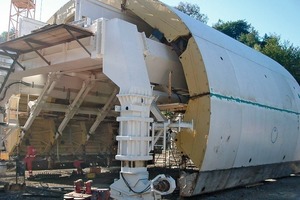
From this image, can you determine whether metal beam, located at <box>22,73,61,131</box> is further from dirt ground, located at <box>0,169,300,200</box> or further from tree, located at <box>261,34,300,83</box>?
tree, located at <box>261,34,300,83</box>

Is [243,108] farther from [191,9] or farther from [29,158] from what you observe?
[191,9]

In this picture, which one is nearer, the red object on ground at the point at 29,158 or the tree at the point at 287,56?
the red object on ground at the point at 29,158

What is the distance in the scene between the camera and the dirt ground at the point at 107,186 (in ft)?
28.6

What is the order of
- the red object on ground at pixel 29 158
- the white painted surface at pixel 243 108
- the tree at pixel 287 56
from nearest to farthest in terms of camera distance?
the white painted surface at pixel 243 108, the red object on ground at pixel 29 158, the tree at pixel 287 56

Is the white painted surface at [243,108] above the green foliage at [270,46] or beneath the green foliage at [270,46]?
beneath

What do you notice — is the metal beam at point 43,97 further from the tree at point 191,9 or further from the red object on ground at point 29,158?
the tree at point 191,9

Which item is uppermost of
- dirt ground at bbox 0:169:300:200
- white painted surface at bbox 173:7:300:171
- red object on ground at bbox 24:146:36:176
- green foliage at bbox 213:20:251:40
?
green foliage at bbox 213:20:251:40

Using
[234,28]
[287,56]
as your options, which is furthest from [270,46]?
[234,28]

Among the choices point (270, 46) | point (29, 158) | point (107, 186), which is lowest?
point (107, 186)

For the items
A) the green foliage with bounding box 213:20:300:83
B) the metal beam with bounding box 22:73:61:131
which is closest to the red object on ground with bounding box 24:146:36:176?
the metal beam with bounding box 22:73:61:131

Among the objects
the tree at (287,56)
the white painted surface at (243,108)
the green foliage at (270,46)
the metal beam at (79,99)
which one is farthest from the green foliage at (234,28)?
the metal beam at (79,99)

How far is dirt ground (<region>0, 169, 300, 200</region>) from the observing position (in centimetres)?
872

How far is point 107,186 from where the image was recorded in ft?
33.6

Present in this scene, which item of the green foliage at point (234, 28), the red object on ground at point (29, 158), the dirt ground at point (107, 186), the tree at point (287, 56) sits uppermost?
the green foliage at point (234, 28)
